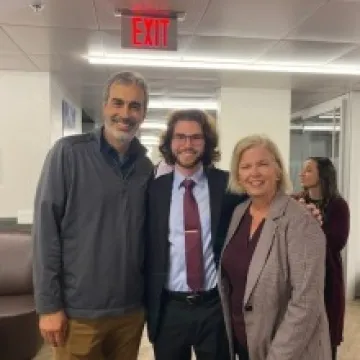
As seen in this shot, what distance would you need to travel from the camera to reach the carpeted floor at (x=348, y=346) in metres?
3.72

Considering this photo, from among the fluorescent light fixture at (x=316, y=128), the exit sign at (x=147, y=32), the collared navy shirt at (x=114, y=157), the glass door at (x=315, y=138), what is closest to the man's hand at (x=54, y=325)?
the collared navy shirt at (x=114, y=157)

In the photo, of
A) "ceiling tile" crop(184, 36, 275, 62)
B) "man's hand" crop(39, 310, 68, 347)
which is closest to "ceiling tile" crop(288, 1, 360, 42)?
"ceiling tile" crop(184, 36, 275, 62)

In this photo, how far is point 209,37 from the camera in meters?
3.25

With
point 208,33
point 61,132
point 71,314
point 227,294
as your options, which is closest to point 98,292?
point 71,314

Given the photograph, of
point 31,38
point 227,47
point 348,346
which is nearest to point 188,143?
point 227,47

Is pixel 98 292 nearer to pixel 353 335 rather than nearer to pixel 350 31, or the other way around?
pixel 350 31

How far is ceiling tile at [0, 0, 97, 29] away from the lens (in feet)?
8.50

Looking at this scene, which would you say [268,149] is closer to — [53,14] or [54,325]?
[54,325]

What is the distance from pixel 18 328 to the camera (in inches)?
133

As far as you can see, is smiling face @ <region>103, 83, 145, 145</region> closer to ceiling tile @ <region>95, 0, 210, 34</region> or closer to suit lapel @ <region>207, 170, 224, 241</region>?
suit lapel @ <region>207, 170, 224, 241</region>

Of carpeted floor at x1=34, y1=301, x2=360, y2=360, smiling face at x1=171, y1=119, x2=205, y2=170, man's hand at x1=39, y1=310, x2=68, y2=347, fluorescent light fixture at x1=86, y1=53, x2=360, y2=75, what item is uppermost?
fluorescent light fixture at x1=86, y1=53, x2=360, y2=75

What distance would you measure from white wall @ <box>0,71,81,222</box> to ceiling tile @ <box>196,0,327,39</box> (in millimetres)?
2009

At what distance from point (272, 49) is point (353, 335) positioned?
8.82 ft

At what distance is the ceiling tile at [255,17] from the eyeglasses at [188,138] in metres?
0.98
